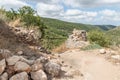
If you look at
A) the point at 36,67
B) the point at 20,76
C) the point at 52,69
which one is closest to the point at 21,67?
the point at 20,76

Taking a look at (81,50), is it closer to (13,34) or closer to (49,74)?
(13,34)

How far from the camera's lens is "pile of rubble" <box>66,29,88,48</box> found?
51.2ft

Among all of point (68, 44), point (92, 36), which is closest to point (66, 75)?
point (68, 44)

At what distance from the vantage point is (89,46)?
14406 mm

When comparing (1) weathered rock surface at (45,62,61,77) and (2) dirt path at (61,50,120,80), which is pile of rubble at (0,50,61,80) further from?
(2) dirt path at (61,50,120,80)

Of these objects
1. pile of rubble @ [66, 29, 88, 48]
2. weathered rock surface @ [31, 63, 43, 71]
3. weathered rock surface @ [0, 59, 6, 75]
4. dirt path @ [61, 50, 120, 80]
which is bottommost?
dirt path @ [61, 50, 120, 80]

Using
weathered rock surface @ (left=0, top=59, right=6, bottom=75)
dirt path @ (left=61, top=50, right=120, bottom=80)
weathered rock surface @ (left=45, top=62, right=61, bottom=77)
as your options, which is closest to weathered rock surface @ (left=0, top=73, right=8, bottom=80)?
weathered rock surface @ (left=0, top=59, right=6, bottom=75)

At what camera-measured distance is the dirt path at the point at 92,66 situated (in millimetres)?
9352

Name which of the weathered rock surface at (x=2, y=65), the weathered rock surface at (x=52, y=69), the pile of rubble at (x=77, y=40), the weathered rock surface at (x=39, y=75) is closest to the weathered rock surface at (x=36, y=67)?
the weathered rock surface at (x=39, y=75)

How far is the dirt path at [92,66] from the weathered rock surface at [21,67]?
2340 mm

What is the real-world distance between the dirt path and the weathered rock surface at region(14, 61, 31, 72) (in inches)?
92.1

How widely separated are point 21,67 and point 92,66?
396 cm

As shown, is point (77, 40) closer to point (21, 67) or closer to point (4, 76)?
point (21, 67)

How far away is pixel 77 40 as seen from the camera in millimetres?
16234
